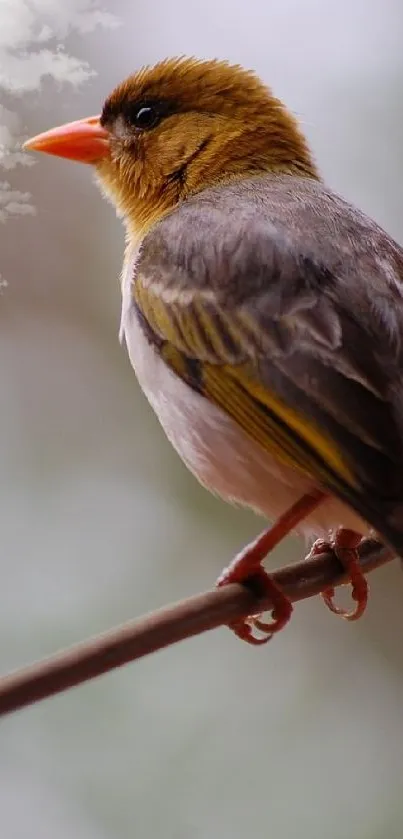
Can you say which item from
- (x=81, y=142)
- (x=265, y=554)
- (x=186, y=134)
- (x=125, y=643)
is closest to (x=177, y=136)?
(x=186, y=134)

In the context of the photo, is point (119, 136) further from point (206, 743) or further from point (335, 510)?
point (206, 743)

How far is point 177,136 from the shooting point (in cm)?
165

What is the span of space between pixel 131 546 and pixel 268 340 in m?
0.90

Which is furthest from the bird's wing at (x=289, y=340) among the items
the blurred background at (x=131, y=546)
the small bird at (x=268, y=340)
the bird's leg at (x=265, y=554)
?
the blurred background at (x=131, y=546)

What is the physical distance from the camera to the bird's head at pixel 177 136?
161cm

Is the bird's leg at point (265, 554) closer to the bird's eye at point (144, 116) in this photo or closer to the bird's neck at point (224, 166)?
the bird's neck at point (224, 166)

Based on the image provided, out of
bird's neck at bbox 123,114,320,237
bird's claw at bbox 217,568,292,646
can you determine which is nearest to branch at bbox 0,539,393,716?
bird's claw at bbox 217,568,292,646

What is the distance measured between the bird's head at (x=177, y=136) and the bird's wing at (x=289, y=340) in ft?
0.75

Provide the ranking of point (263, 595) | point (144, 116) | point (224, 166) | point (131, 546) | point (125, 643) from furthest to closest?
point (131, 546)
point (144, 116)
point (224, 166)
point (263, 595)
point (125, 643)

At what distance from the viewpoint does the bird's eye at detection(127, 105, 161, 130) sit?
66.6 inches

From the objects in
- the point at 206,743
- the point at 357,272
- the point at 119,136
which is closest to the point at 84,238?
the point at 119,136

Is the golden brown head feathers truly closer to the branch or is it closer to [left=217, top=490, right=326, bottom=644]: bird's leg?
[left=217, top=490, right=326, bottom=644]: bird's leg

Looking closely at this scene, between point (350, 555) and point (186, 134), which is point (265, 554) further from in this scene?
point (186, 134)

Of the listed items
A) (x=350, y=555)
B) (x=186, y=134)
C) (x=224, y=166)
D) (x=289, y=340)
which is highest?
(x=186, y=134)
